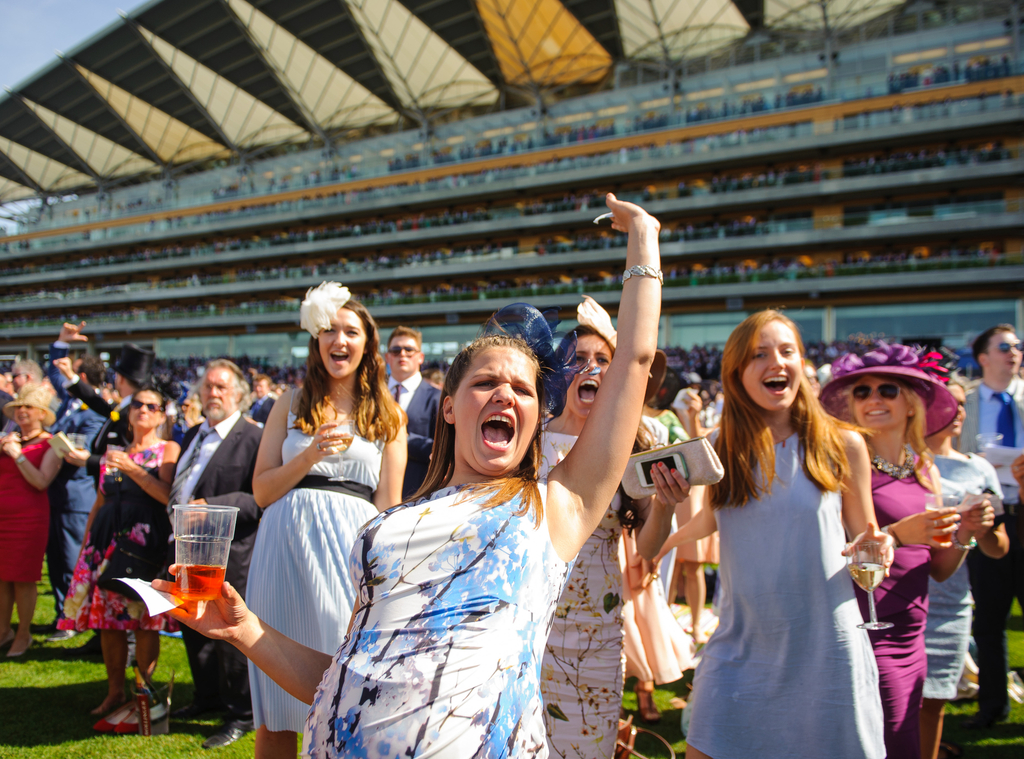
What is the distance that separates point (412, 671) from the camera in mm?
1351

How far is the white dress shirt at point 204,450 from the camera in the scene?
3.95 metres

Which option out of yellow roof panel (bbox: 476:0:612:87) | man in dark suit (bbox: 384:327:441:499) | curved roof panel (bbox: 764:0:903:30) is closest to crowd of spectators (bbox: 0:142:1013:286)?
curved roof panel (bbox: 764:0:903:30)

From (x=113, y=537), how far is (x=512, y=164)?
123ft

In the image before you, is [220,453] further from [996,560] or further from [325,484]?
[996,560]

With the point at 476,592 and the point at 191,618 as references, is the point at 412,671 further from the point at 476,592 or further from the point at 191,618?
the point at 191,618

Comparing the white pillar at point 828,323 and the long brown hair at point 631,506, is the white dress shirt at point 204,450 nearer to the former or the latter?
the long brown hair at point 631,506

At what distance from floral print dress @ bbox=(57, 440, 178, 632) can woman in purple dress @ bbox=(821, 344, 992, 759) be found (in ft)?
13.2

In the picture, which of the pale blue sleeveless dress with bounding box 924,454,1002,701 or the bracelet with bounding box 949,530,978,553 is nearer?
the bracelet with bounding box 949,530,978,553

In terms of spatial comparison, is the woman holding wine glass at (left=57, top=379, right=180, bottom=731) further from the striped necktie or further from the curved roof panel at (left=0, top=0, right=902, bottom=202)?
the curved roof panel at (left=0, top=0, right=902, bottom=202)

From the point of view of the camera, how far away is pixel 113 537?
4.30 metres

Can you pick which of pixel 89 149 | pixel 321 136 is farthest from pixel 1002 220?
pixel 89 149

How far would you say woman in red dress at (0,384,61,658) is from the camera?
522 centimetres

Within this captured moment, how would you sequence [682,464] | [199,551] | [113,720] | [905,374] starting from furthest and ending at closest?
1. [113,720]
2. [905,374]
3. [682,464]
4. [199,551]

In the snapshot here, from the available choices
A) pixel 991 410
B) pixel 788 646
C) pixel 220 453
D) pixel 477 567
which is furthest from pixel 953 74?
pixel 477 567
